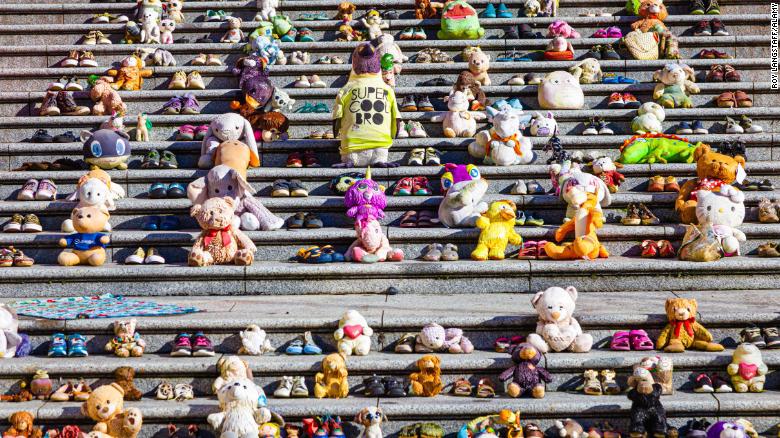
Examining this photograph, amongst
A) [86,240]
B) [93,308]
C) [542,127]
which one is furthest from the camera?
[542,127]

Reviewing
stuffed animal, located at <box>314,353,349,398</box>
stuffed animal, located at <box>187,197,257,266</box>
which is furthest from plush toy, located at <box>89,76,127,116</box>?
stuffed animal, located at <box>314,353,349,398</box>

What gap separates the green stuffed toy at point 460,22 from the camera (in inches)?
575

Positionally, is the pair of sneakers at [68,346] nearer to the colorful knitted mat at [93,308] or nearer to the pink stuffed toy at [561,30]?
the colorful knitted mat at [93,308]

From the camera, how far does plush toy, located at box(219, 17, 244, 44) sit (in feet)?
48.5

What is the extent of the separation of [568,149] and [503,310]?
3427 mm

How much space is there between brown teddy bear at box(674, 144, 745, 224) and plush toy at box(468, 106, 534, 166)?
1.70 meters

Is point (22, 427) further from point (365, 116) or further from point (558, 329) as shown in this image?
point (365, 116)

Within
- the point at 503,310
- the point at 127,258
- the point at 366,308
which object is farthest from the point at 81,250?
the point at 503,310

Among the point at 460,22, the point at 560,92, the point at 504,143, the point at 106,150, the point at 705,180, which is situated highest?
the point at 460,22

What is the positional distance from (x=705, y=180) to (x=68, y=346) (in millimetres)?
6180

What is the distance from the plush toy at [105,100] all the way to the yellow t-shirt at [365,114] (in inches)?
107

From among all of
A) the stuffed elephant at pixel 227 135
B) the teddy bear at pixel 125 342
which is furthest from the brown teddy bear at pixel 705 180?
the teddy bear at pixel 125 342

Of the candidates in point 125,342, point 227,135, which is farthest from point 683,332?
point 227,135

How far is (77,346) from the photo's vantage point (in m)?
9.49
